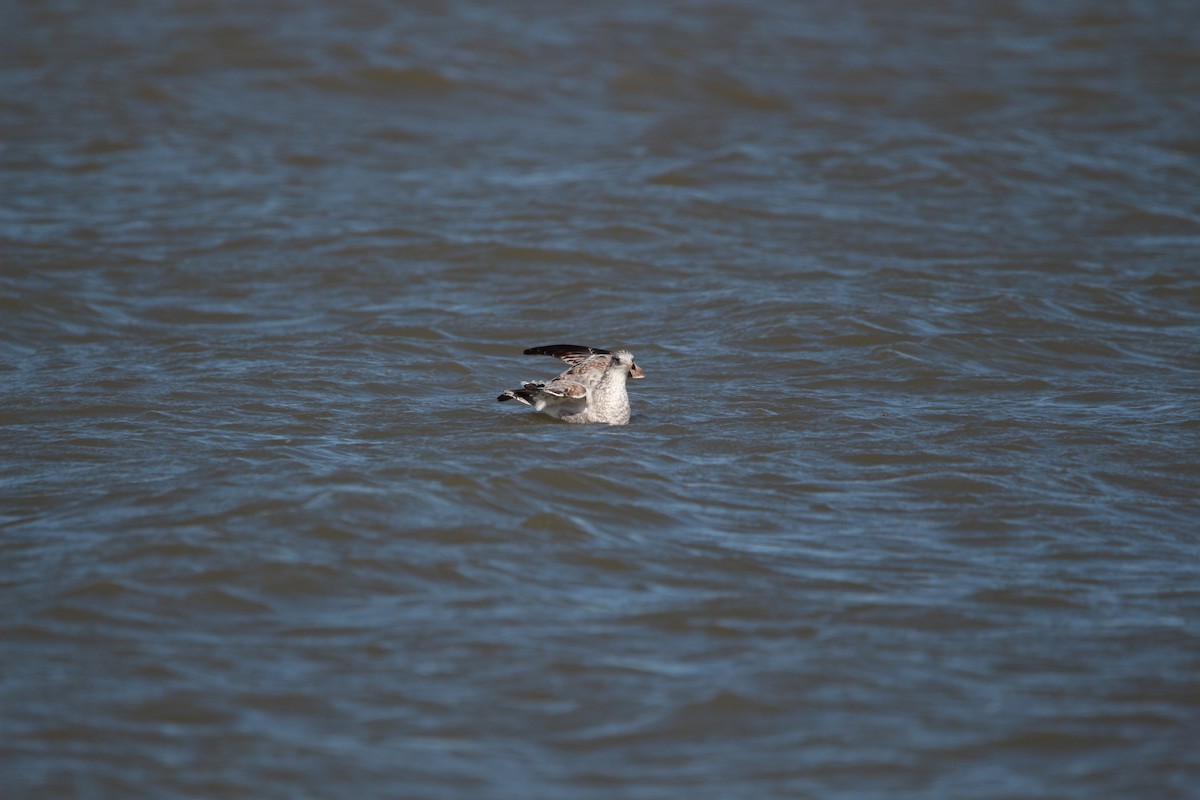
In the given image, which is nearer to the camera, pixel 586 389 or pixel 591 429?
pixel 586 389

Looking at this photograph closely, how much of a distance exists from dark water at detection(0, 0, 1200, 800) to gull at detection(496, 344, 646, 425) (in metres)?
0.17

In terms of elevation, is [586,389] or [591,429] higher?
[586,389]

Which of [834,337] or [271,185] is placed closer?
[834,337]

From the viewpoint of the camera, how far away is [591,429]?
816cm

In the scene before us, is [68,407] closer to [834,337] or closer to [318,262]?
[318,262]

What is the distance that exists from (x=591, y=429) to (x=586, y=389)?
0.86 feet

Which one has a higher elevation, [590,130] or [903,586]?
[590,130]

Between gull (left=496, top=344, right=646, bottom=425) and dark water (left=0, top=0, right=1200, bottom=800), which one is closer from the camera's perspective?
dark water (left=0, top=0, right=1200, bottom=800)

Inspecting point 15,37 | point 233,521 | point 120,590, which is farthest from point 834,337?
point 15,37

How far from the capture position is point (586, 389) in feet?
26.4

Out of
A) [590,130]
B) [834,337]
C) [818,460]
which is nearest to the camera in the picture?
[818,460]

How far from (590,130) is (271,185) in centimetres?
400

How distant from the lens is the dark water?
16.3 feet

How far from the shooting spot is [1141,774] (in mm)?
4734
